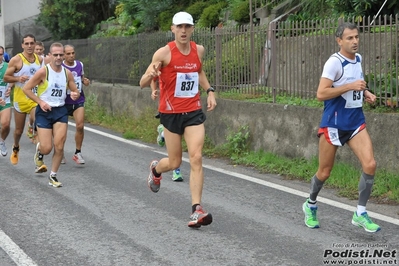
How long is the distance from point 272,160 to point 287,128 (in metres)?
0.54

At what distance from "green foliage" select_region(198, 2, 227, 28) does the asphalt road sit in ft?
32.5

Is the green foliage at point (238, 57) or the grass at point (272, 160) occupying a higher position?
the green foliage at point (238, 57)

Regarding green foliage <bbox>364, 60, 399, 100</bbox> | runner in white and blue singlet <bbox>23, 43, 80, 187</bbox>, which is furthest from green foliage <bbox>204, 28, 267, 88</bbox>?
runner in white and blue singlet <bbox>23, 43, 80, 187</bbox>

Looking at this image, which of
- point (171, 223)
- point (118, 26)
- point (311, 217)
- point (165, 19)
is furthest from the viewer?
point (118, 26)

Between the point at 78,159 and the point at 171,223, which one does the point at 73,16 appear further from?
the point at 171,223

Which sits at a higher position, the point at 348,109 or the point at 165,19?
the point at 165,19

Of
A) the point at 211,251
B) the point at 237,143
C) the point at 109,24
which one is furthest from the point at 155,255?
the point at 109,24

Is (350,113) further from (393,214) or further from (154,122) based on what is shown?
(154,122)

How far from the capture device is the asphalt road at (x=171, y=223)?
684 cm

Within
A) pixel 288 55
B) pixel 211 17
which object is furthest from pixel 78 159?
pixel 211 17

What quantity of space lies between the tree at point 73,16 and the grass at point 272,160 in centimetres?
1291

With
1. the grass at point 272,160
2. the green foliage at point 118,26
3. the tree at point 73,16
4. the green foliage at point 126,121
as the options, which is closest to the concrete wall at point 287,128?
the grass at point 272,160

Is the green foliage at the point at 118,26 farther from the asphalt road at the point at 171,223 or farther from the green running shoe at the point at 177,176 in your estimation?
the green running shoe at the point at 177,176

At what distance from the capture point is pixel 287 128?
11.8 m
